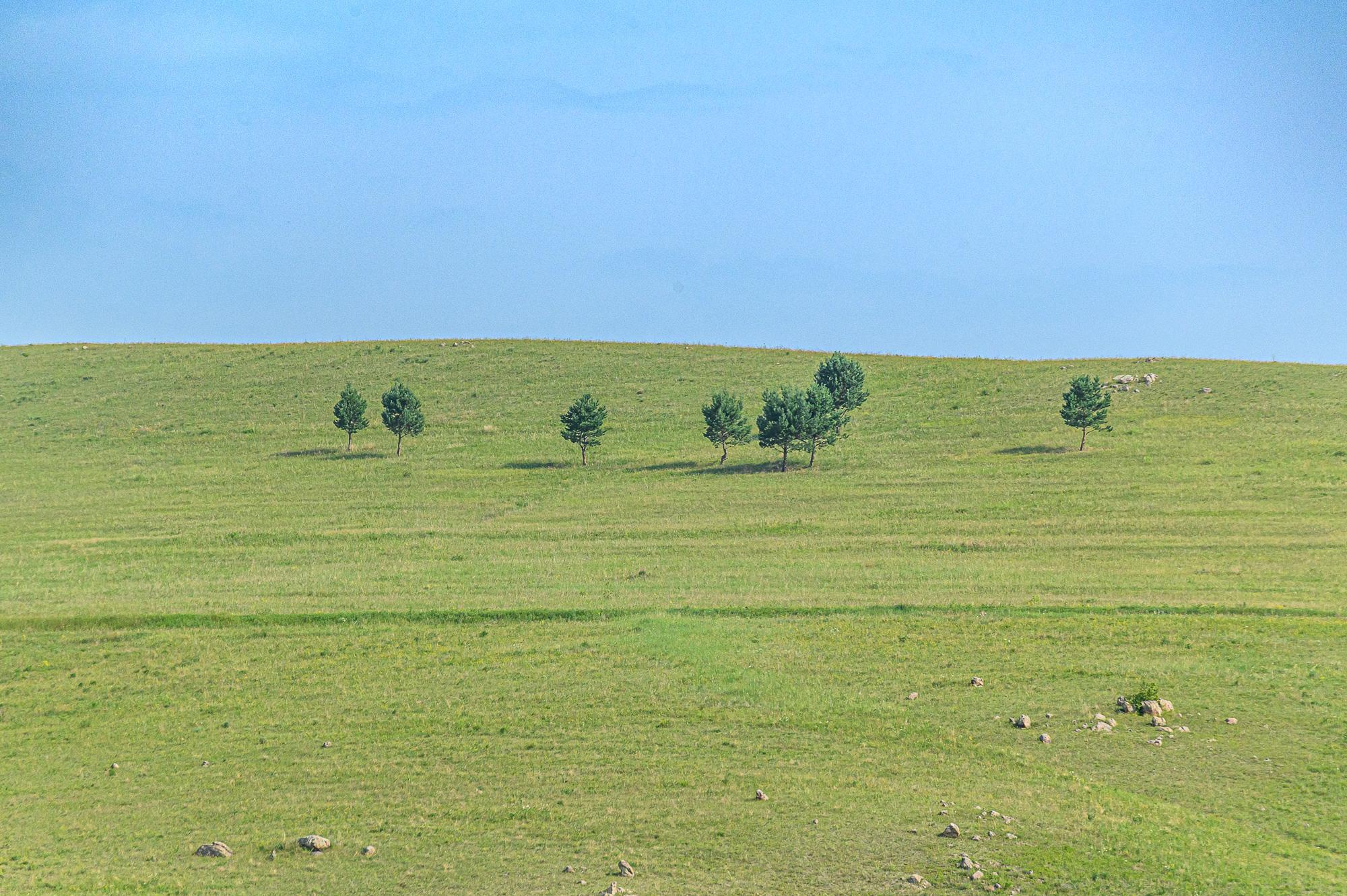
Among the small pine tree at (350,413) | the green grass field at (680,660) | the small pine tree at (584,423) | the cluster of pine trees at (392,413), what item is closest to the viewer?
the green grass field at (680,660)

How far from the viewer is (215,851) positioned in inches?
1035

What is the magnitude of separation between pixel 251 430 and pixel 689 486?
141 ft

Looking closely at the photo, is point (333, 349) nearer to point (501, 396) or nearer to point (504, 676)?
point (501, 396)

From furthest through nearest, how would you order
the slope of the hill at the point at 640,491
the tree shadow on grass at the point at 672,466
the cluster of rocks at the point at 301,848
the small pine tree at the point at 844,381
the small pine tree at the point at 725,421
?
the small pine tree at the point at 844,381, the small pine tree at the point at 725,421, the tree shadow on grass at the point at 672,466, the slope of the hill at the point at 640,491, the cluster of rocks at the point at 301,848

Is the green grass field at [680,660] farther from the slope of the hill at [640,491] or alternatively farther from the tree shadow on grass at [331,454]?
the tree shadow on grass at [331,454]

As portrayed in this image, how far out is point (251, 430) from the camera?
9300 centimetres

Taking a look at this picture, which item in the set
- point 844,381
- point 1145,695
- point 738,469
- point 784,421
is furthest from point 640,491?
point 1145,695

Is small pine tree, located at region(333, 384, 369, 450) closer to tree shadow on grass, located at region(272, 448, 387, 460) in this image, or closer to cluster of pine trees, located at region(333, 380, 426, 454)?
cluster of pine trees, located at region(333, 380, 426, 454)

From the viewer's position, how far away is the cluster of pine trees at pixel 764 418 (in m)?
79.2

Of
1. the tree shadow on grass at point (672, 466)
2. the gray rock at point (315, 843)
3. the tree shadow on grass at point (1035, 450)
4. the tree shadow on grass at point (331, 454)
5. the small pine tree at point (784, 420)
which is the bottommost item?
the gray rock at point (315, 843)

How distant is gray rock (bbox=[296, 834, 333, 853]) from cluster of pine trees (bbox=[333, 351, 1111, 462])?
54.4 meters

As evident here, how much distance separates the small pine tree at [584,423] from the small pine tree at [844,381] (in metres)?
20.8

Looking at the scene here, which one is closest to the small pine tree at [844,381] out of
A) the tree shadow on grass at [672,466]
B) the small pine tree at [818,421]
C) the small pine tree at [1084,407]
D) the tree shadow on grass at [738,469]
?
the small pine tree at [818,421]

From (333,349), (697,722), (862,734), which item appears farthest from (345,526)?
(333,349)
